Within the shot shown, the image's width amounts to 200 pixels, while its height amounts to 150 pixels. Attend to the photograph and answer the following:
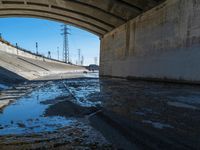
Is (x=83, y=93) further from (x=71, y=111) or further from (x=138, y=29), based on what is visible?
(x=138, y=29)

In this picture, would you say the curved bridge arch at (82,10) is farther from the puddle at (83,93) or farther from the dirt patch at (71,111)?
the dirt patch at (71,111)

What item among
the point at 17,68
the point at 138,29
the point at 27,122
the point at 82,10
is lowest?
the point at 27,122

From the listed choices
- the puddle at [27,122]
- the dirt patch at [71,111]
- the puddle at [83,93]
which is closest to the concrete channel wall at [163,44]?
the puddle at [83,93]

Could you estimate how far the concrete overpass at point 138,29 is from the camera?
49.0 ft

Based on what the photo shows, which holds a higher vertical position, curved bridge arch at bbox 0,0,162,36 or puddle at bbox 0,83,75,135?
curved bridge arch at bbox 0,0,162,36

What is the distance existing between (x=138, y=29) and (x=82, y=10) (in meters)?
6.76

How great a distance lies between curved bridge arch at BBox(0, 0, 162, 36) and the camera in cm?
2258

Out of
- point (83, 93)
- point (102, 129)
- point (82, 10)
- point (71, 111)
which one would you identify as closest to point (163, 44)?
point (83, 93)

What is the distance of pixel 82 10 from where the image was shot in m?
26.7

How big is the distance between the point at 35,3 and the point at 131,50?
10879 millimetres

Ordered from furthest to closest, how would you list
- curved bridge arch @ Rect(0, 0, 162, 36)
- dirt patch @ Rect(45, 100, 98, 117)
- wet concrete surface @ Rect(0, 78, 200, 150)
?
curved bridge arch @ Rect(0, 0, 162, 36) < dirt patch @ Rect(45, 100, 98, 117) < wet concrete surface @ Rect(0, 78, 200, 150)

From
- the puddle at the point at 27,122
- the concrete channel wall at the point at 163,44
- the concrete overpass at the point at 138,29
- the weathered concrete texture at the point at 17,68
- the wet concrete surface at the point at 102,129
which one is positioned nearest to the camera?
the wet concrete surface at the point at 102,129

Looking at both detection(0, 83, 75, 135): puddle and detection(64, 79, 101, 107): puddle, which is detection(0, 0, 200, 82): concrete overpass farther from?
detection(0, 83, 75, 135): puddle

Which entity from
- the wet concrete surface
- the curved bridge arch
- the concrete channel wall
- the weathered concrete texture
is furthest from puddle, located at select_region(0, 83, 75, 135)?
the curved bridge arch
